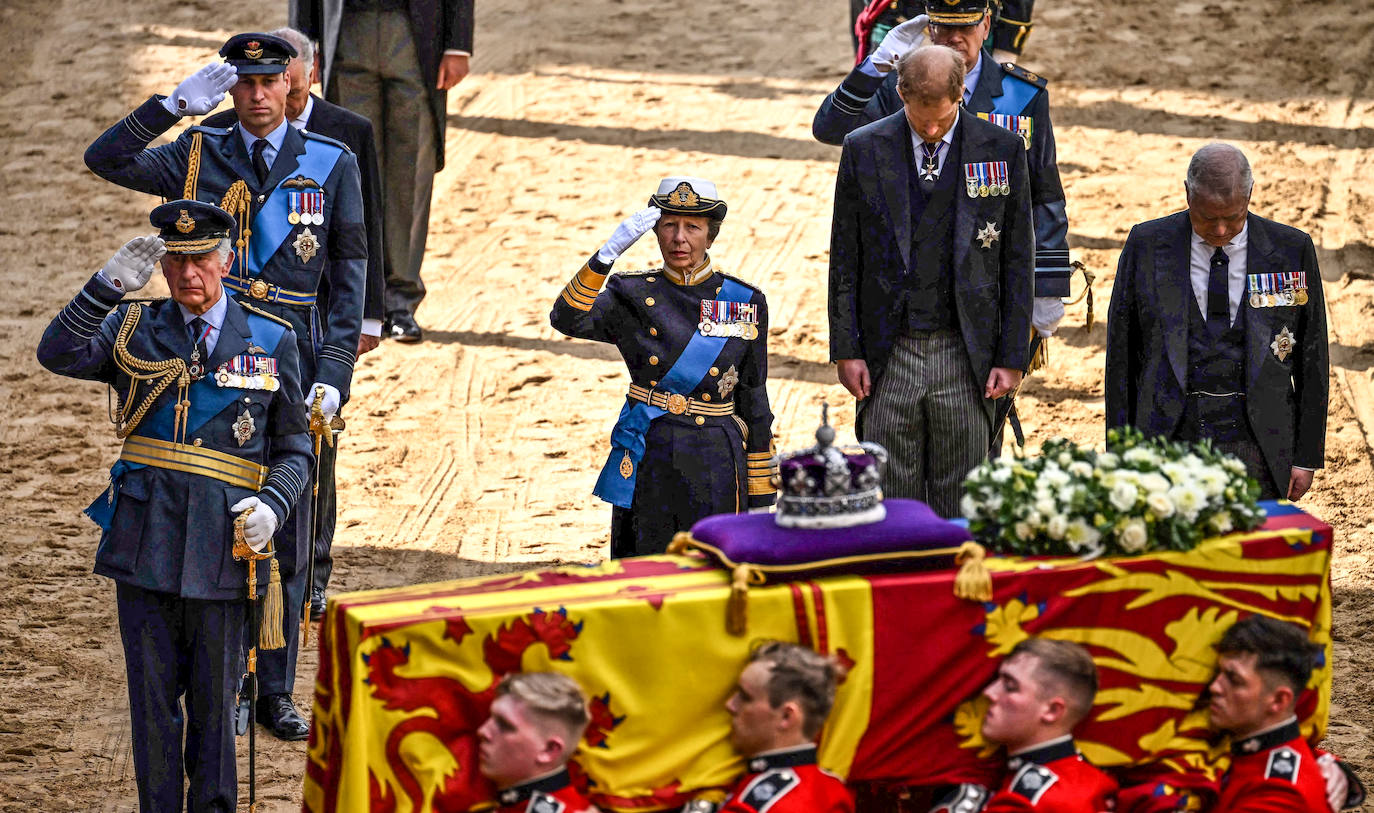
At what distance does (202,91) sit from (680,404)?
1967mm

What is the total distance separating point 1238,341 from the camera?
650 cm

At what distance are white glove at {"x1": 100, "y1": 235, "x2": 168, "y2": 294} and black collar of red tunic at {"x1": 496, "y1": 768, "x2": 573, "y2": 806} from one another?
2055 millimetres

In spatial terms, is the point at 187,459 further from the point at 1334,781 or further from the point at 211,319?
the point at 1334,781

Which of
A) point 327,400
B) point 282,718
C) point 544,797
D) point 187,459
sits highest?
point 187,459

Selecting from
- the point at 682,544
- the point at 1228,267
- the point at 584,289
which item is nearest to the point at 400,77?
the point at 584,289

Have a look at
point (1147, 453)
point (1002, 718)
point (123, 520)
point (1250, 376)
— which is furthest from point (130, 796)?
point (1250, 376)

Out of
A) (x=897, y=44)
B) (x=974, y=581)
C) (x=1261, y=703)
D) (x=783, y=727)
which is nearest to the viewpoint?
(x=783, y=727)

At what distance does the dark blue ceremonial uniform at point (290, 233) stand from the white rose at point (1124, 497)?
2952 mm

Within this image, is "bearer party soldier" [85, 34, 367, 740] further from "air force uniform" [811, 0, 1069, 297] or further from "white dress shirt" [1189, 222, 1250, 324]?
"white dress shirt" [1189, 222, 1250, 324]

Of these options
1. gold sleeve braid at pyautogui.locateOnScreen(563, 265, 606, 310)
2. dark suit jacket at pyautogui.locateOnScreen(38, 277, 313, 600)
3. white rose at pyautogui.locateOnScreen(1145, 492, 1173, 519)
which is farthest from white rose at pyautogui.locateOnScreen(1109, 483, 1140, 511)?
dark suit jacket at pyautogui.locateOnScreen(38, 277, 313, 600)

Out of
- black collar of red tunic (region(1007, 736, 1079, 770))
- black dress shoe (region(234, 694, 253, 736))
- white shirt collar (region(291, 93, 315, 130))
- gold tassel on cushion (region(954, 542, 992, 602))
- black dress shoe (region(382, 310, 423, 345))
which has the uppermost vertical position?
white shirt collar (region(291, 93, 315, 130))

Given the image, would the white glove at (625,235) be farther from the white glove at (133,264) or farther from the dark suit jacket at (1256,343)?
the dark suit jacket at (1256,343)

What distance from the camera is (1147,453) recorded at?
17.5ft

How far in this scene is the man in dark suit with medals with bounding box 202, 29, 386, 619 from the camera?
24.2 feet
